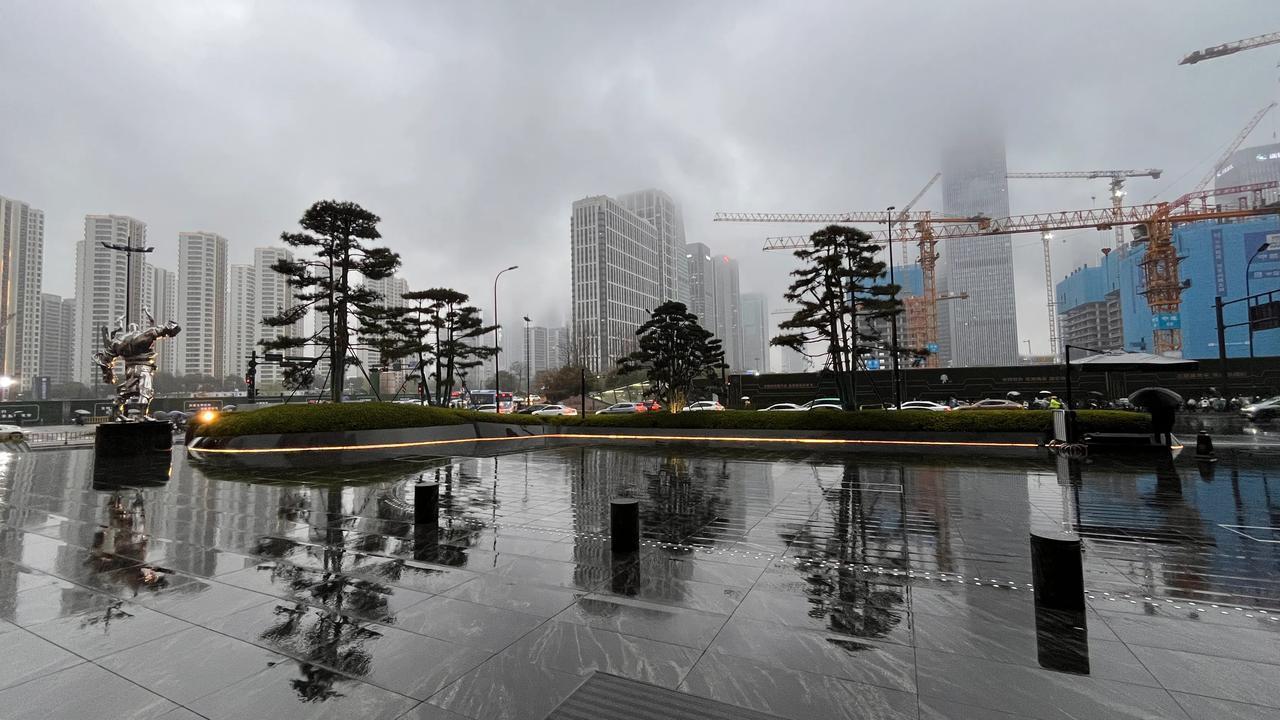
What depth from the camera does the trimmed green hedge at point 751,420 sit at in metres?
16.0

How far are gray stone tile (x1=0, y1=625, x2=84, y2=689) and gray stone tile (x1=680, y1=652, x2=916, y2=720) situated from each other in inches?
166

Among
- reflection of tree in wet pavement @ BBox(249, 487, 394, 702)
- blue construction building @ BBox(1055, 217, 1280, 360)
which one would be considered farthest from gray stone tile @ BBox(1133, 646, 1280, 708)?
blue construction building @ BBox(1055, 217, 1280, 360)

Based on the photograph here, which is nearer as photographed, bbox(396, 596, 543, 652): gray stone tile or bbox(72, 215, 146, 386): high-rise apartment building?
bbox(396, 596, 543, 652): gray stone tile

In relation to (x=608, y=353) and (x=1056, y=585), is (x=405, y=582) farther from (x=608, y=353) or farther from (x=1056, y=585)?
(x=608, y=353)

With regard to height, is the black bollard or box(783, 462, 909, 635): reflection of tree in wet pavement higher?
the black bollard

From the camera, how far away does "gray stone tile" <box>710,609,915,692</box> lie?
10.9ft

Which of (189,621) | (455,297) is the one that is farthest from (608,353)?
(189,621)

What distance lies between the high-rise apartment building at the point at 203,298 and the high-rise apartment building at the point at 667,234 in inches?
3399

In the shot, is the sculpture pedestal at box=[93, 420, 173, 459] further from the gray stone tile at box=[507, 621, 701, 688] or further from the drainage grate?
the drainage grate

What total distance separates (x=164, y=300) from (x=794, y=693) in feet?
289

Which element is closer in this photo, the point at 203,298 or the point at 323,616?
the point at 323,616

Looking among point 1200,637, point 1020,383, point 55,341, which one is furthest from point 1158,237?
point 55,341

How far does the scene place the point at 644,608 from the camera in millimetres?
4430

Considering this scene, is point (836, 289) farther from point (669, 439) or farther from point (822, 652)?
point (822, 652)
